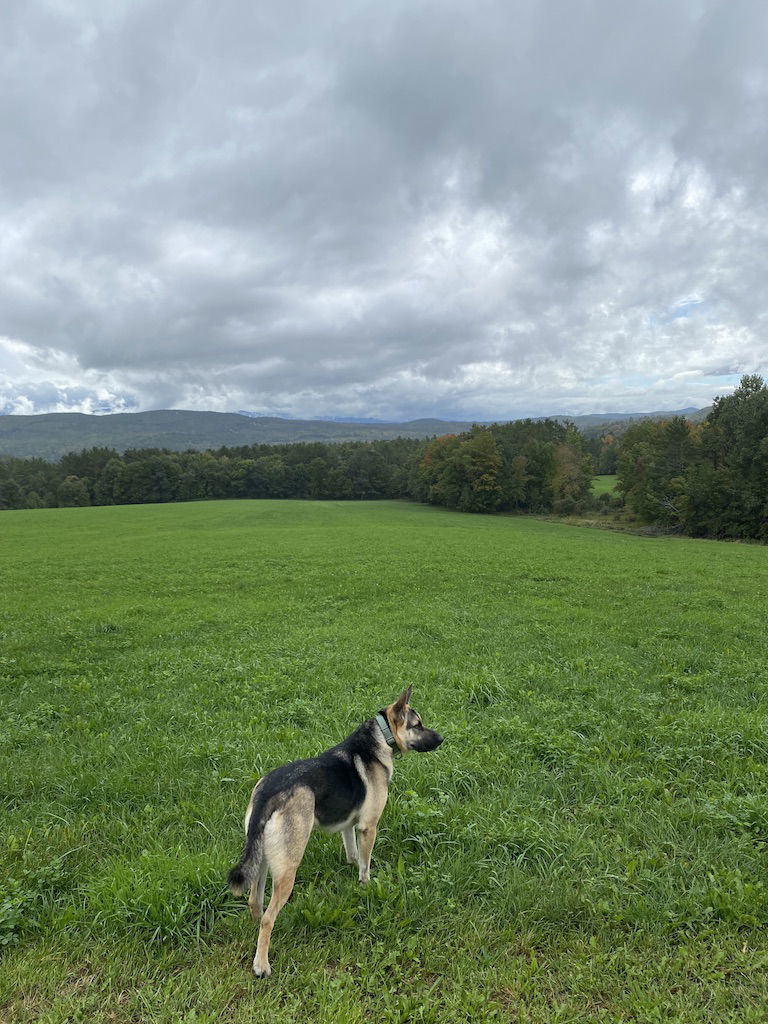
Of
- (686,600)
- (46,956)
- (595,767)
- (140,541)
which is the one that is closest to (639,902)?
(595,767)

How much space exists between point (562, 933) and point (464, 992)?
3.20 feet

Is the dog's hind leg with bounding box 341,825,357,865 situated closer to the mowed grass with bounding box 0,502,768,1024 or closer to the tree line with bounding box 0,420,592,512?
the mowed grass with bounding box 0,502,768,1024

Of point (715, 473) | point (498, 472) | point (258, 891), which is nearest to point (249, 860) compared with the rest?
point (258, 891)

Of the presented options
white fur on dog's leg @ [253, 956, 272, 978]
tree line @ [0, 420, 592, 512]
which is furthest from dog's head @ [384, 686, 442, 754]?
tree line @ [0, 420, 592, 512]

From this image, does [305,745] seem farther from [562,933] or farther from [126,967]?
[562,933]

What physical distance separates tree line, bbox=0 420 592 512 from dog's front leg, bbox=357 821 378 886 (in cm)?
7396

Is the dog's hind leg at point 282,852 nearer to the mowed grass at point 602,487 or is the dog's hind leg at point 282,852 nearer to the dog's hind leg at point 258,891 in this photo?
the dog's hind leg at point 258,891

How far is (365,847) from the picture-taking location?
14.0ft

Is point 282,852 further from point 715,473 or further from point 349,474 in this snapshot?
point 349,474

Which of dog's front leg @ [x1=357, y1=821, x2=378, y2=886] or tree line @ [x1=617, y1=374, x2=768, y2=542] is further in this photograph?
tree line @ [x1=617, y1=374, x2=768, y2=542]

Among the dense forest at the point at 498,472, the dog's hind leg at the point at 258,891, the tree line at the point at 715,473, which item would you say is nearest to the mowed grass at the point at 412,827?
the dog's hind leg at the point at 258,891

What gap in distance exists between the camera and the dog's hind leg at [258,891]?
11.8 ft

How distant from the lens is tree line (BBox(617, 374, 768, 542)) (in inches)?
1873

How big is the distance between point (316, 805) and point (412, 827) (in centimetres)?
Result: 158
